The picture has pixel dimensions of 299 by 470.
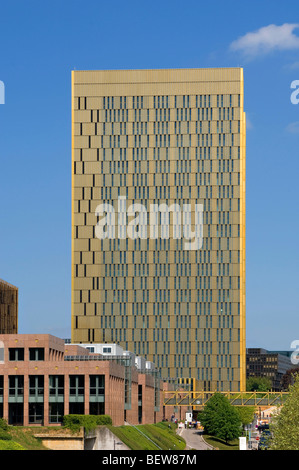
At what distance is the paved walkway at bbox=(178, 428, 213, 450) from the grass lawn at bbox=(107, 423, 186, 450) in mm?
1768

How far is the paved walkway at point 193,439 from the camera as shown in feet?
523

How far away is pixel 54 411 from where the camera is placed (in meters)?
126

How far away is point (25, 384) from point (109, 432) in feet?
45.6

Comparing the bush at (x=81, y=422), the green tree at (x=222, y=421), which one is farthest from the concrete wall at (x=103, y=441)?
the green tree at (x=222, y=421)

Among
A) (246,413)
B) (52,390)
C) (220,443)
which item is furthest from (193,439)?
(52,390)

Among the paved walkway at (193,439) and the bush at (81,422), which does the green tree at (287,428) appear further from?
the paved walkway at (193,439)

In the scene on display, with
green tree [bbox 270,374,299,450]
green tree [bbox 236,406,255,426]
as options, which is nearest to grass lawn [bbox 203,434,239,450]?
green tree [bbox 236,406,255,426]

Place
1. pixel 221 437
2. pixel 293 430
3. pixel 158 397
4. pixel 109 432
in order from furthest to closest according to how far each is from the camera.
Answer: pixel 158 397 → pixel 221 437 → pixel 109 432 → pixel 293 430

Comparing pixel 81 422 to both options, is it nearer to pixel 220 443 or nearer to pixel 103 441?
pixel 103 441

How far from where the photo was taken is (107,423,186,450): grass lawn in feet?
406

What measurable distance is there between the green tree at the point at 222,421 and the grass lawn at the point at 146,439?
27.6 ft
